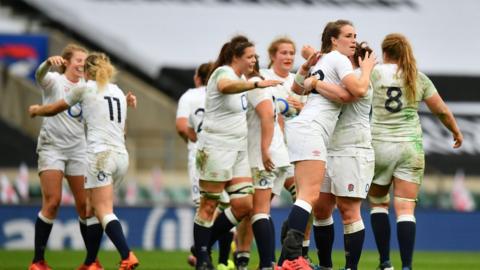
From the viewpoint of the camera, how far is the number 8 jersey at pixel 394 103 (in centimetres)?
1218

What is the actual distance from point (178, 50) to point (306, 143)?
69.4 ft

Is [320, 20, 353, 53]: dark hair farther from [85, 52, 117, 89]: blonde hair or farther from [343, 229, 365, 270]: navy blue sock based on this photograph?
[85, 52, 117, 89]: blonde hair

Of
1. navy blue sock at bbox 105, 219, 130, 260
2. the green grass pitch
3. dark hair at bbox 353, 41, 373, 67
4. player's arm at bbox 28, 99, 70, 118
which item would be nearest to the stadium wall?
the green grass pitch

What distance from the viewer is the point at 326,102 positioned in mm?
11547

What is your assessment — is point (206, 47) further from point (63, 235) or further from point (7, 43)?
point (63, 235)

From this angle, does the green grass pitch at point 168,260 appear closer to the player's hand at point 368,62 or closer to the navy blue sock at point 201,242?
the navy blue sock at point 201,242

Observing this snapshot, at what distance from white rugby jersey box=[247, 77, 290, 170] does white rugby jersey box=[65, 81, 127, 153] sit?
1340mm

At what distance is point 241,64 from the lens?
496 inches

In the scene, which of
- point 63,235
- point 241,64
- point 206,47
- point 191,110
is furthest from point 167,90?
point 241,64

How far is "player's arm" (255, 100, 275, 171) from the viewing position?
12.6 meters

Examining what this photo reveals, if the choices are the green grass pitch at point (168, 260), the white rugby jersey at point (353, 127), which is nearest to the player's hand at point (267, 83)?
the white rugby jersey at point (353, 127)

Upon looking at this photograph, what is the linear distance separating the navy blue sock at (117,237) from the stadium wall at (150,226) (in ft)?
26.5

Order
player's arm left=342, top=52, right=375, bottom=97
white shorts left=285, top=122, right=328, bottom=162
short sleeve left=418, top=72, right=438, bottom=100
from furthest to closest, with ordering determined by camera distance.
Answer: short sleeve left=418, top=72, right=438, bottom=100, white shorts left=285, top=122, right=328, bottom=162, player's arm left=342, top=52, right=375, bottom=97

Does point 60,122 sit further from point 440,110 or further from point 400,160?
point 440,110
